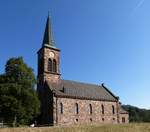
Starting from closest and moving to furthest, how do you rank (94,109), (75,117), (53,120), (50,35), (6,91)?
(6,91), (53,120), (75,117), (94,109), (50,35)

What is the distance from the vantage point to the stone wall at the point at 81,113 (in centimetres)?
4362

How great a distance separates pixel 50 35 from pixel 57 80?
10058mm

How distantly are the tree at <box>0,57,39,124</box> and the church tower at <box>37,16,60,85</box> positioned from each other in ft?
23.3

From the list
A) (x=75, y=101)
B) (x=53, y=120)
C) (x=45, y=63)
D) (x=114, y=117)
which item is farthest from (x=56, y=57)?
(x=114, y=117)

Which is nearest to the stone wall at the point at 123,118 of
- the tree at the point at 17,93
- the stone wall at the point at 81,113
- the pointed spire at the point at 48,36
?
the stone wall at the point at 81,113

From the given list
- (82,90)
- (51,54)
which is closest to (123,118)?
(82,90)

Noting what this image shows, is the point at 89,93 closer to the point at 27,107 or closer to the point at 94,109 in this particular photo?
the point at 94,109

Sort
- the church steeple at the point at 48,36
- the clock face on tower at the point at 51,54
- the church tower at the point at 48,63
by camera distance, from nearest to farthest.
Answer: the church tower at the point at 48,63
the clock face on tower at the point at 51,54
the church steeple at the point at 48,36

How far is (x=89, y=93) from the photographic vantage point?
51.0m

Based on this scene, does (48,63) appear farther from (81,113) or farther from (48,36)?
(81,113)

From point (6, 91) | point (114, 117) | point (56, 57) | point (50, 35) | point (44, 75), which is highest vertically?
point (50, 35)

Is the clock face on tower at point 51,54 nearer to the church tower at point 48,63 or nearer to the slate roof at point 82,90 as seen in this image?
the church tower at point 48,63

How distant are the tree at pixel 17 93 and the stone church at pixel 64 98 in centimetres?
459

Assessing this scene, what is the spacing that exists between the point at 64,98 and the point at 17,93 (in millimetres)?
10217
